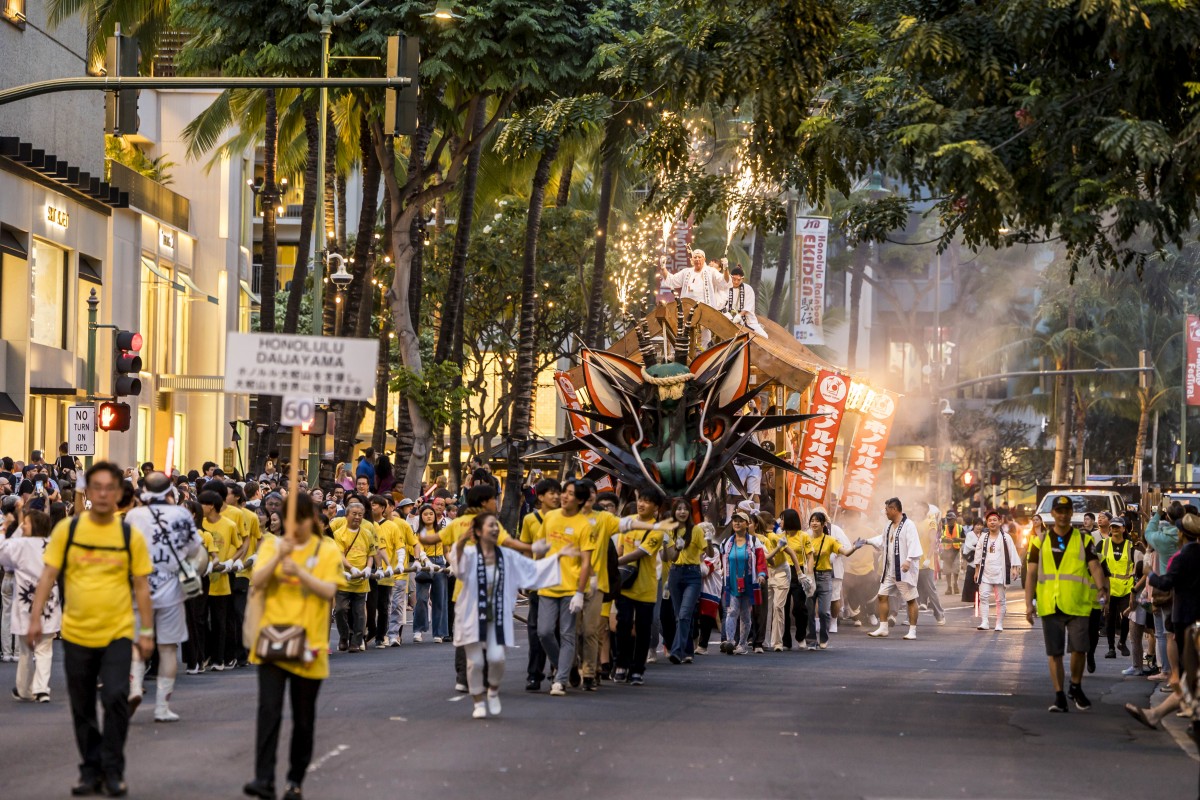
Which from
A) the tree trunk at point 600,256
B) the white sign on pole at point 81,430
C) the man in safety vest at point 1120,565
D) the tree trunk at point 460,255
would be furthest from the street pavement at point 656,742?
the tree trunk at point 600,256

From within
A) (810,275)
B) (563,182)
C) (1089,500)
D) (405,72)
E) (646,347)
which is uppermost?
(563,182)

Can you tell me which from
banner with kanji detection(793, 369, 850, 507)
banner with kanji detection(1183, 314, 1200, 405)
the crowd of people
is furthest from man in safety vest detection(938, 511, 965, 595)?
banner with kanji detection(793, 369, 850, 507)

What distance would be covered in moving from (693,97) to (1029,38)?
10.5 feet

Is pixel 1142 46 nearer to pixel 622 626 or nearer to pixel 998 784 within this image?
pixel 998 784

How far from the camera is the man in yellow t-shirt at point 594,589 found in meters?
15.7

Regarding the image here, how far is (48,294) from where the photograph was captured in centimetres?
3912

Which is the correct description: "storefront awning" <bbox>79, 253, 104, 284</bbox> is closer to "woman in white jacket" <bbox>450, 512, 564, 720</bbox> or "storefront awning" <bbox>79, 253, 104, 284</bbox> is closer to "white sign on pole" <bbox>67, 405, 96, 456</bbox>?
"white sign on pole" <bbox>67, 405, 96, 456</bbox>

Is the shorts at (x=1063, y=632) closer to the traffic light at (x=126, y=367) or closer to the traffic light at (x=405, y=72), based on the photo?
the traffic light at (x=405, y=72)

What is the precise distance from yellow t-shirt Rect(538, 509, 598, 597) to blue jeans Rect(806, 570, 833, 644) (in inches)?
337

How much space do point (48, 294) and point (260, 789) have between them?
1235 inches

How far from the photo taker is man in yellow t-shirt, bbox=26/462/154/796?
1014 centimetres

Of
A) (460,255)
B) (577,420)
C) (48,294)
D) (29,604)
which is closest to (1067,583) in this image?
(29,604)

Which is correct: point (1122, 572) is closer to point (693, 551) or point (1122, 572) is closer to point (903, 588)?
point (903, 588)

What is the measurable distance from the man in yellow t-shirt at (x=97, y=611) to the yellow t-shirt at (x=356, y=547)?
10.2m
